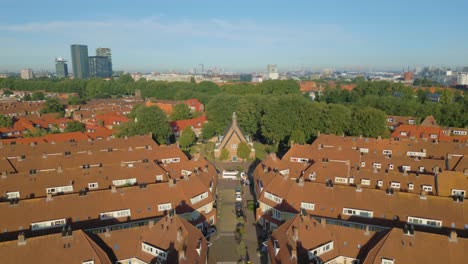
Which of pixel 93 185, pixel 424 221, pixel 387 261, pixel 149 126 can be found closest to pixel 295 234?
pixel 387 261

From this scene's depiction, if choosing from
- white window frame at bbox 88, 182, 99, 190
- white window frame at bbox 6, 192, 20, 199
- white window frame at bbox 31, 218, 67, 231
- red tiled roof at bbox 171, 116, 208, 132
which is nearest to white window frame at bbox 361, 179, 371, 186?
white window frame at bbox 88, 182, 99, 190

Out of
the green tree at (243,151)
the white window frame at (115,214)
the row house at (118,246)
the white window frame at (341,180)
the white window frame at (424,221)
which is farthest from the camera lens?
the green tree at (243,151)

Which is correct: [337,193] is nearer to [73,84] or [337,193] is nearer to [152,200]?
[152,200]

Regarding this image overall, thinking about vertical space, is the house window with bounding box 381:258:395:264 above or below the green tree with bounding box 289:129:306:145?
below

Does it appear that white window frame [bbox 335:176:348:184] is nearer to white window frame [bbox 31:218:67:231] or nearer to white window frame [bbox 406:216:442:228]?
white window frame [bbox 406:216:442:228]

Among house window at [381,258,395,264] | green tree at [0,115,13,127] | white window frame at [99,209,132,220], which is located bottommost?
house window at [381,258,395,264]

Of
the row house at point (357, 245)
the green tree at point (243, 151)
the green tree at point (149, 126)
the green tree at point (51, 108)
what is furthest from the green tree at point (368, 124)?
Answer: the green tree at point (51, 108)

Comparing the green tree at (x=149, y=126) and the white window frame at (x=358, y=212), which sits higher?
the green tree at (x=149, y=126)

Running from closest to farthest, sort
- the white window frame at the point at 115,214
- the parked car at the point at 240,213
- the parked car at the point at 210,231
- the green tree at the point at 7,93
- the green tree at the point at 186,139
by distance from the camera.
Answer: the white window frame at the point at 115,214 < the parked car at the point at 210,231 < the parked car at the point at 240,213 < the green tree at the point at 186,139 < the green tree at the point at 7,93

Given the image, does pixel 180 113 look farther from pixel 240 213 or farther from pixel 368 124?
pixel 240 213

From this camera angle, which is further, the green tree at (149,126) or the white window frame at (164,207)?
the green tree at (149,126)

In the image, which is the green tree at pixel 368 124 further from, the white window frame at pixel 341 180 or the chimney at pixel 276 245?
the chimney at pixel 276 245

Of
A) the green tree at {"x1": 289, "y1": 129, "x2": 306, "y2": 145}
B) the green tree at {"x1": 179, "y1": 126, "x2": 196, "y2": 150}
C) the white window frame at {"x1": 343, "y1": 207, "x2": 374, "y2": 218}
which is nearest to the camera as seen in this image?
the white window frame at {"x1": 343, "y1": 207, "x2": 374, "y2": 218}
